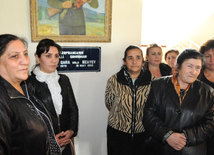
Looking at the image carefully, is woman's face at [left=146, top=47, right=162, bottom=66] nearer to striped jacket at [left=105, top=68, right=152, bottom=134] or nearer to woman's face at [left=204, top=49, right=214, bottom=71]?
striped jacket at [left=105, top=68, right=152, bottom=134]

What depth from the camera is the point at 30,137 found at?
1.10 m

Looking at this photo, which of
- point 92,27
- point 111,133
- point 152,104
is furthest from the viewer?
point 92,27

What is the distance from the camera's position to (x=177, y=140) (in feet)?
5.31

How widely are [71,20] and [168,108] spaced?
56.0 inches

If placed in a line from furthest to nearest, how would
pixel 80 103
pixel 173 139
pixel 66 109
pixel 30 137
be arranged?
pixel 80 103 < pixel 66 109 < pixel 173 139 < pixel 30 137

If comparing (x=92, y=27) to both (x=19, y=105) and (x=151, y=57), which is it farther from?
(x=19, y=105)

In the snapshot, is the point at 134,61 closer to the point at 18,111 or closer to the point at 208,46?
the point at 208,46

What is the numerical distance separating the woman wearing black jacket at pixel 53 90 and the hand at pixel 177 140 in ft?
3.00

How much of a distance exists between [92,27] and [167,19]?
3.96 metres

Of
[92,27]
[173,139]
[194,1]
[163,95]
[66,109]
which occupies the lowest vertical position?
[173,139]

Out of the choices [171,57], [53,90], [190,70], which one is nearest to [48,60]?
[53,90]

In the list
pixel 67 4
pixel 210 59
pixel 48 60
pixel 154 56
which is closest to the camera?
pixel 48 60

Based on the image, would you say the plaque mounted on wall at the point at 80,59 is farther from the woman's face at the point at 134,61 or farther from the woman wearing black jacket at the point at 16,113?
the woman wearing black jacket at the point at 16,113

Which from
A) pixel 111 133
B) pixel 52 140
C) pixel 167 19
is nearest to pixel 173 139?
pixel 111 133
